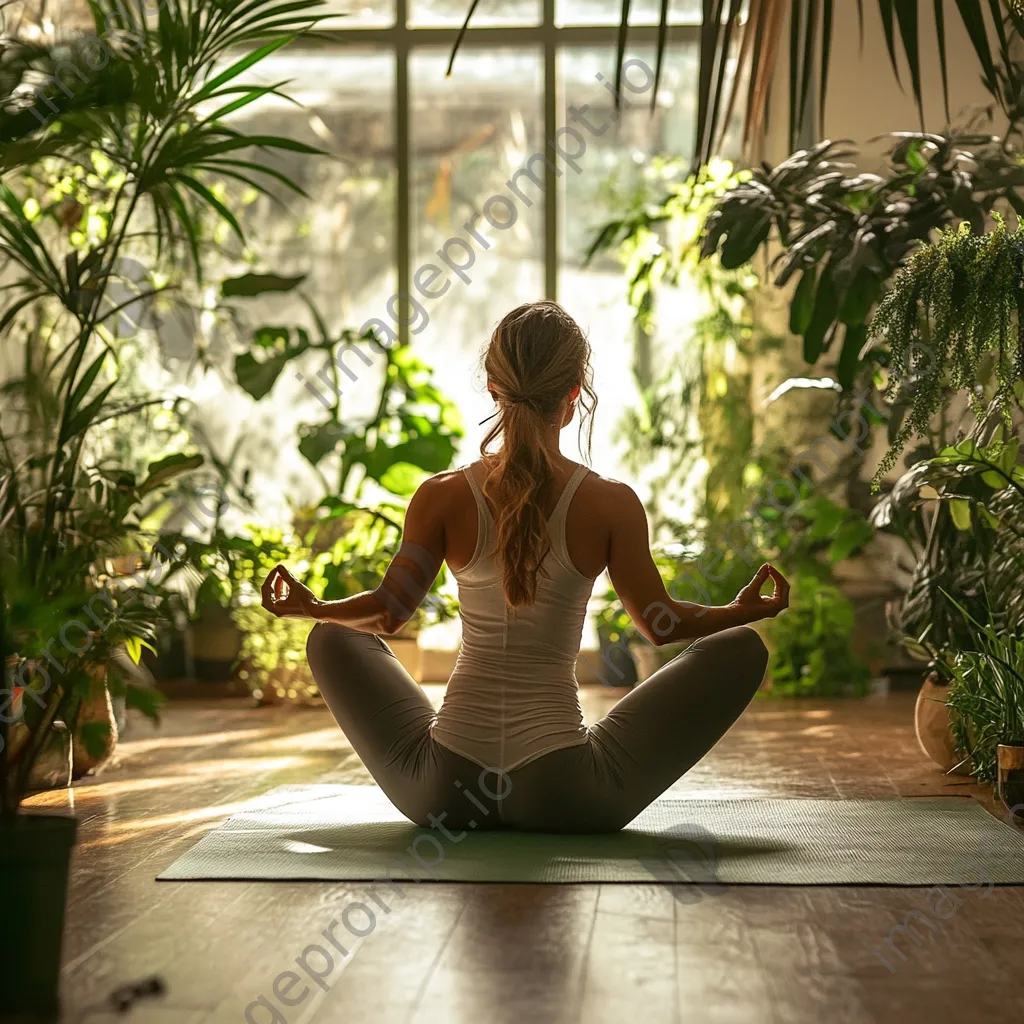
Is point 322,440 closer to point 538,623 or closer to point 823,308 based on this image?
point 823,308

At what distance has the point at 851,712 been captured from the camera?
5270 millimetres

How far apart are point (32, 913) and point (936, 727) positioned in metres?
2.65

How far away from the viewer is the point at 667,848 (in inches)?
116

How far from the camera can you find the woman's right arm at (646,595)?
288 centimetres

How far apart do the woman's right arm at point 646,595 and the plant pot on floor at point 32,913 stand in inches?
49.3

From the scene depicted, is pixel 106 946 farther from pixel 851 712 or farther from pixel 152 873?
pixel 851 712

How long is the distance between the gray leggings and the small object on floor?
92cm

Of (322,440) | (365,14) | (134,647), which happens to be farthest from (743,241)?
(365,14)

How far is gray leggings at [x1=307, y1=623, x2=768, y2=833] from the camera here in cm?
292

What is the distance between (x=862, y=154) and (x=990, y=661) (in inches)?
122

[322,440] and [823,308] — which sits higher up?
[823,308]

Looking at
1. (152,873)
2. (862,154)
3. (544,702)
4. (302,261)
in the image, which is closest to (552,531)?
(544,702)

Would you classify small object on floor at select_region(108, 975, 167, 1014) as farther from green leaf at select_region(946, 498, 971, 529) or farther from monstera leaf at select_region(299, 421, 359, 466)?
monstera leaf at select_region(299, 421, 359, 466)

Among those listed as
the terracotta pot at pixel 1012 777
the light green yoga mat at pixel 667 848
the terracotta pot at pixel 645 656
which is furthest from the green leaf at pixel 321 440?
the terracotta pot at pixel 1012 777
